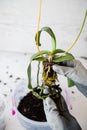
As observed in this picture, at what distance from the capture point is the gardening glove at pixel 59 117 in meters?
0.60

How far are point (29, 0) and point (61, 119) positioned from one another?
0.48 meters

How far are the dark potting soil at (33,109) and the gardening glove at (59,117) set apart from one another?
7 centimetres

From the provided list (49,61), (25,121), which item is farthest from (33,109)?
(49,61)

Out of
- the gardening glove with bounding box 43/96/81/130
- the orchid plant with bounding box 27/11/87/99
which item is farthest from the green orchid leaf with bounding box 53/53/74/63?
the gardening glove with bounding box 43/96/81/130

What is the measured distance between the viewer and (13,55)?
103cm

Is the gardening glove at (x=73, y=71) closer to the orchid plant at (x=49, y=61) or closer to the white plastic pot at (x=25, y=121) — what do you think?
the orchid plant at (x=49, y=61)

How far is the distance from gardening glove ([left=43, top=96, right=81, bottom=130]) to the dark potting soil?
72 millimetres

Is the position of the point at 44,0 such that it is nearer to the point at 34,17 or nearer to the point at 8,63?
the point at 34,17

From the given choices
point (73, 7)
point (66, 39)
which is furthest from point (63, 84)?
point (73, 7)

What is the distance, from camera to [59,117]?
60 centimetres

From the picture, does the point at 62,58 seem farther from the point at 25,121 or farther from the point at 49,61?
the point at 25,121

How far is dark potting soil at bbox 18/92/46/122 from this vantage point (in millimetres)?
697

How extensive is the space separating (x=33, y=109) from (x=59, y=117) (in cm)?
13

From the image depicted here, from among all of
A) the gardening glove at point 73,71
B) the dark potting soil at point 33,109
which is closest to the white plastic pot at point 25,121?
the dark potting soil at point 33,109
